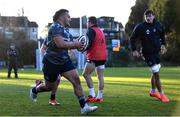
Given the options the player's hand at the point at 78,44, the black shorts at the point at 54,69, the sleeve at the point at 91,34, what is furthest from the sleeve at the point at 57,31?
the sleeve at the point at 91,34

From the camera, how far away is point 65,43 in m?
9.44

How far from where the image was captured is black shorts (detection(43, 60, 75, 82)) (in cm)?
981

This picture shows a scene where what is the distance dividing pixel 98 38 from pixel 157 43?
4.40 feet

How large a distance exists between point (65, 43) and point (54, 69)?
68 cm

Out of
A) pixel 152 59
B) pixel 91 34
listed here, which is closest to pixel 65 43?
pixel 91 34

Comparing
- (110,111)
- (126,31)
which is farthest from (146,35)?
(126,31)

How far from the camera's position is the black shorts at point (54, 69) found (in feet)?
32.2

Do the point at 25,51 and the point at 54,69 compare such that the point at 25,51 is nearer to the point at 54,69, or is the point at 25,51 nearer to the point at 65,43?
the point at 54,69

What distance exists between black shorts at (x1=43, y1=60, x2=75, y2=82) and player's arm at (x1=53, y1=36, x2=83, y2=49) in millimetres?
491

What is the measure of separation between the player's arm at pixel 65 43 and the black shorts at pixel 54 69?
1.61 ft

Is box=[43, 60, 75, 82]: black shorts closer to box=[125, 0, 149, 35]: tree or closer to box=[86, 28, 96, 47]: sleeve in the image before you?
box=[86, 28, 96, 47]: sleeve

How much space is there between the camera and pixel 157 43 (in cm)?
1222

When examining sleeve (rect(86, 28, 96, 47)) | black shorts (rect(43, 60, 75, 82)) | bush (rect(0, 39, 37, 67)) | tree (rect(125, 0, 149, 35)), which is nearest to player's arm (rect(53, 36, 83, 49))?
black shorts (rect(43, 60, 75, 82))

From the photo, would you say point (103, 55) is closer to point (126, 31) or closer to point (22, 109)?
point (22, 109)
